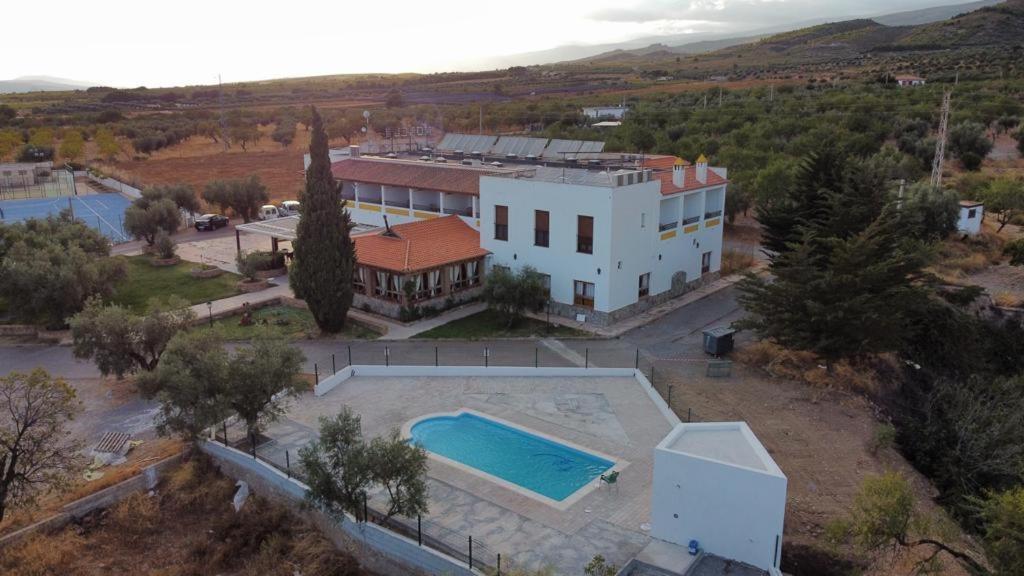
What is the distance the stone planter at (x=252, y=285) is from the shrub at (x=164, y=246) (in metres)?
7.15

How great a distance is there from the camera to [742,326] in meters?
23.8

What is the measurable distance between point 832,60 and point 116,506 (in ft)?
412

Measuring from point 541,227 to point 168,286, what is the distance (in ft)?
60.8

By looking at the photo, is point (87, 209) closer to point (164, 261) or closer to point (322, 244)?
point (164, 261)

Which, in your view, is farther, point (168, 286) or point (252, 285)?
point (168, 286)

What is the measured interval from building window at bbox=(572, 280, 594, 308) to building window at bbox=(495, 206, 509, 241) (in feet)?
13.0

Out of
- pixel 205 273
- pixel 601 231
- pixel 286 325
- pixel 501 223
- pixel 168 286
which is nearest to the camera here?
pixel 601 231

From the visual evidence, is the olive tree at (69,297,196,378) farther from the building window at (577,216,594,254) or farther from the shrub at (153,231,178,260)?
the shrub at (153,231,178,260)

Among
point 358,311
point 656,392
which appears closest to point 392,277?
point 358,311

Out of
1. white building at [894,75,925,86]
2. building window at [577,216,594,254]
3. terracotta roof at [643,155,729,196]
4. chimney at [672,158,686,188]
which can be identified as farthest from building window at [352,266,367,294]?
white building at [894,75,925,86]

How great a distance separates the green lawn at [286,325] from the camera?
90.1 ft

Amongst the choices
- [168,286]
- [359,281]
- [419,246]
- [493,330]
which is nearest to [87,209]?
[168,286]

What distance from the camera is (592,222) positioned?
1085 inches

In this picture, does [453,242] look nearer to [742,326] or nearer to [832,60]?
[742,326]
